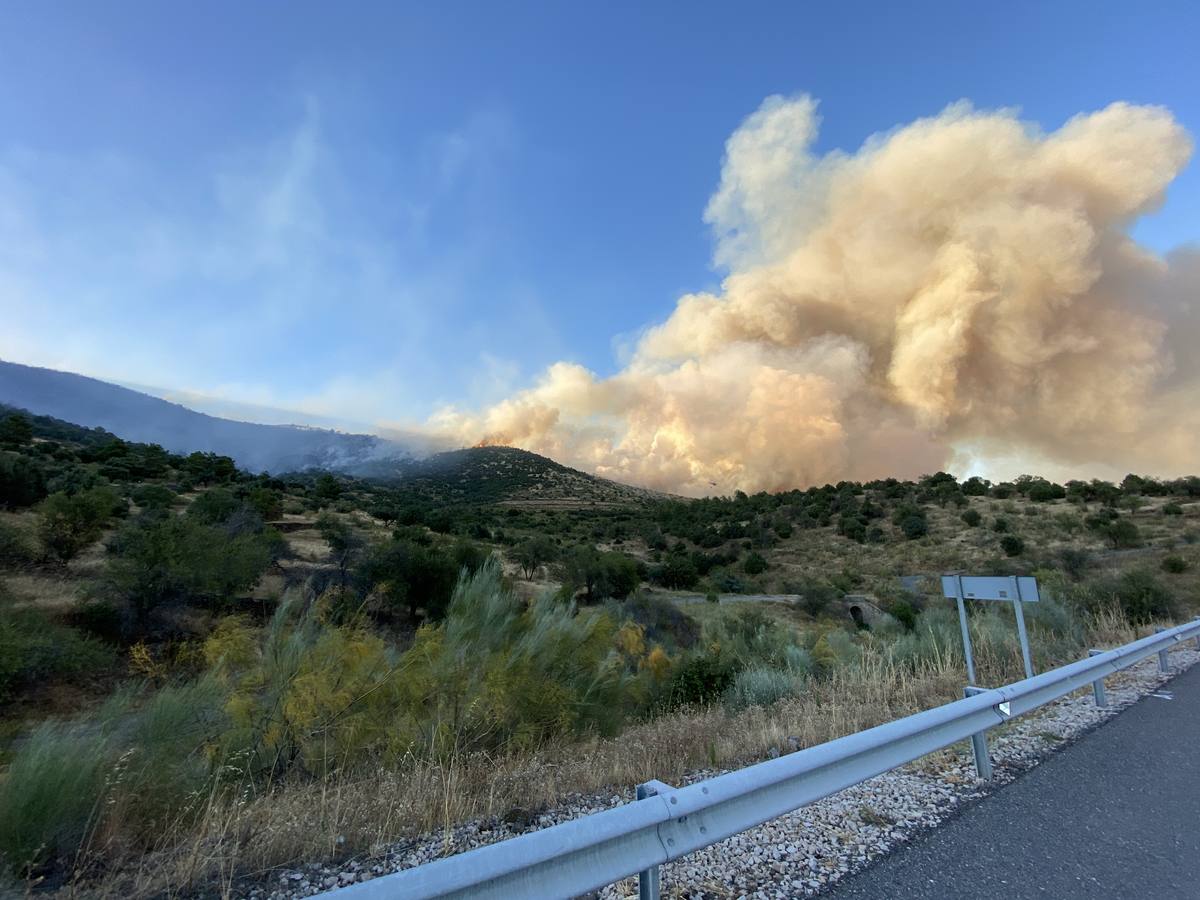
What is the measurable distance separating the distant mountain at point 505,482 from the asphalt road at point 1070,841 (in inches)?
3486

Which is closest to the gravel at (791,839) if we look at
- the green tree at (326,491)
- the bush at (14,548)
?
the bush at (14,548)

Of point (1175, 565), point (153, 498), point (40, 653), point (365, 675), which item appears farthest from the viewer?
point (153, 498)

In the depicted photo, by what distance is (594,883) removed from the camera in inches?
99.8

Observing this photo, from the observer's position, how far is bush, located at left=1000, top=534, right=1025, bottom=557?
140ft

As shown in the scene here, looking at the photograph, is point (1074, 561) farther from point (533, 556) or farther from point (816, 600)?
point (533, 556)

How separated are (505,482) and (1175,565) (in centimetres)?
9925

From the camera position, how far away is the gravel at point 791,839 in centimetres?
328

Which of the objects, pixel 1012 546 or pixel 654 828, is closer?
pixel 654 828

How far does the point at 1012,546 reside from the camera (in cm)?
4297

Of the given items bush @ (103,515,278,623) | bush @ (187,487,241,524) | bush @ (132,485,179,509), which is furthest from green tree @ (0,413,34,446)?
bush @ (103,515,278,623)

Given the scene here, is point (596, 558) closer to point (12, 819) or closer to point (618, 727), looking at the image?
point (618, 727)

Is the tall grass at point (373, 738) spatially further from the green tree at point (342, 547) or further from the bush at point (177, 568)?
the green tree at point (342, 547)

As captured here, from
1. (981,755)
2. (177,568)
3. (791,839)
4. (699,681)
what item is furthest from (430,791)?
(177,568)

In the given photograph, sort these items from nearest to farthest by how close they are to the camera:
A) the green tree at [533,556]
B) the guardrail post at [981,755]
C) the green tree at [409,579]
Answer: the guardrail post at [981,755]
the green tree at [409,579]
the green tree at [533,556]
